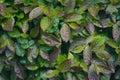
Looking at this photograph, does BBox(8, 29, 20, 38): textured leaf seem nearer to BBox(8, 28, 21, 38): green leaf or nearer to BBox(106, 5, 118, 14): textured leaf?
BBox(8, 28, 21, 38): green leaf

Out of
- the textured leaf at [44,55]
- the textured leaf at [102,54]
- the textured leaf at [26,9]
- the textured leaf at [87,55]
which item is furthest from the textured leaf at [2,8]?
the textured leaf at [102,54]

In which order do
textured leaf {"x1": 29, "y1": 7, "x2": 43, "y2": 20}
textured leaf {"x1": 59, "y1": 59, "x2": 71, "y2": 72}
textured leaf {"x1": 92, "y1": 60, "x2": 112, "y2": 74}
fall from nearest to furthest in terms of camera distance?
textured leaf {"x1": 29, "y1": 7, "x2": 43, "y2": 20} → textured leaf {"x1": 59, "y1": 59, "x2": 71, "y2": 72} → textured leaf {"x1": 92, "y1": 60, "x2": 112, "y2": 74}

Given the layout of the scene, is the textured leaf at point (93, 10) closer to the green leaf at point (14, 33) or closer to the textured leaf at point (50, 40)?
the textured leaf at point (50, 40)

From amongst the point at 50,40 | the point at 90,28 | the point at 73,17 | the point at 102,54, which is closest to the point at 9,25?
the point at 50,40

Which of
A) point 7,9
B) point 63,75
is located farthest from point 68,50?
point 7,9

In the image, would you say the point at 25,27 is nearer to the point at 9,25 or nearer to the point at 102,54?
the point at 9,25

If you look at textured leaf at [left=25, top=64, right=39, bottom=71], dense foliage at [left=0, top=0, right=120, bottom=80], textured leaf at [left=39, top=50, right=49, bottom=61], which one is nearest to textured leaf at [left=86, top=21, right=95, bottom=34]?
dense foliage at [left=0, top=0, right=120, bottom=80]

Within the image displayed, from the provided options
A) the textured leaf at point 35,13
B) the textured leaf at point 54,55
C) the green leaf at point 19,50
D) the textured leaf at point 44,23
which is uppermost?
the textured leaf at point 35,13
